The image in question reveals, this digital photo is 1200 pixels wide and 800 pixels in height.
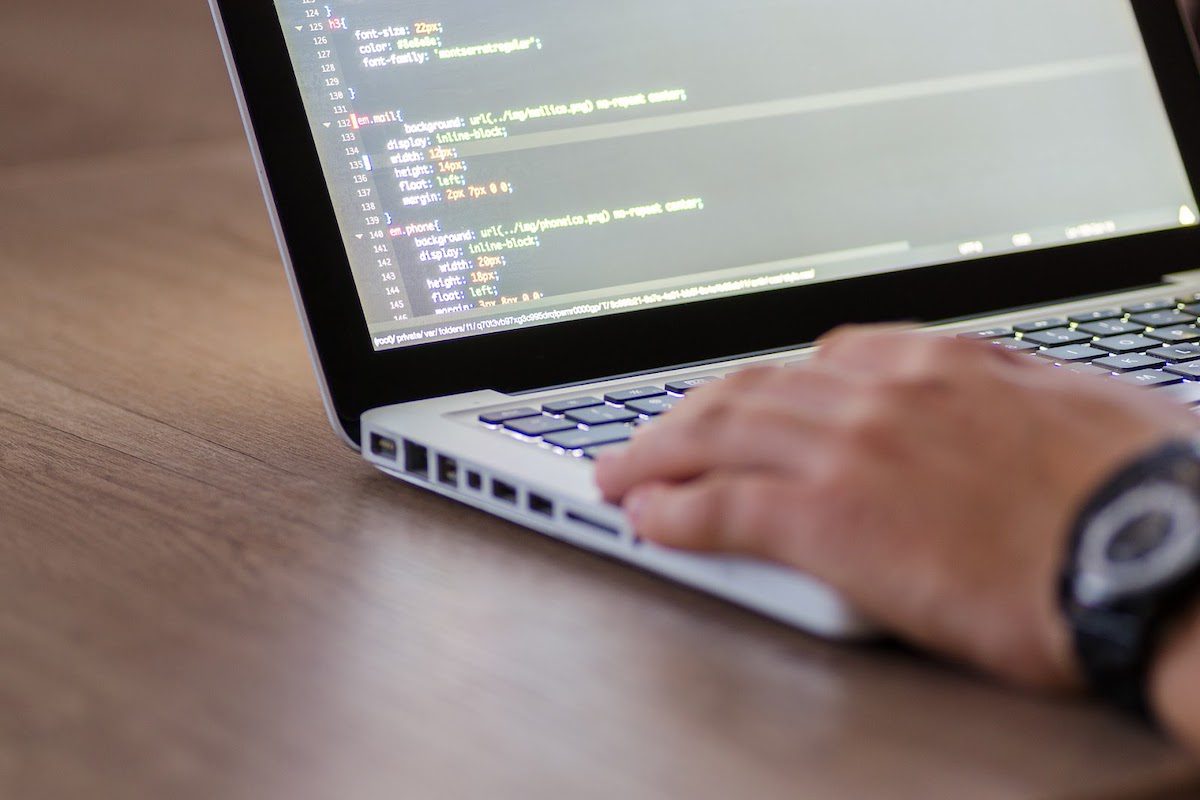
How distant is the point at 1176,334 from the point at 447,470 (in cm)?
42

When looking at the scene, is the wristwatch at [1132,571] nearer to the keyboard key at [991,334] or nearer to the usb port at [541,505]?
the usb port at [541,505]

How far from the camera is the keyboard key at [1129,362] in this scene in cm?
69

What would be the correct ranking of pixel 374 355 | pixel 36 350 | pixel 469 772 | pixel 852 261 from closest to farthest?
pixel 469 772 < pixel 374 355 < pixel 852 261 < pixel 36 350

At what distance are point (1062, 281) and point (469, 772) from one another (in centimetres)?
56

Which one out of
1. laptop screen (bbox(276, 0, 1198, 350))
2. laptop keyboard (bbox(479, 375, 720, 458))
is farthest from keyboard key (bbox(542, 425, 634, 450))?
laptop screen (bbox(276, 0, 1198, 350))

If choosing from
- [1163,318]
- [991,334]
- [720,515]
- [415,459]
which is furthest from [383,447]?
[1163,318]

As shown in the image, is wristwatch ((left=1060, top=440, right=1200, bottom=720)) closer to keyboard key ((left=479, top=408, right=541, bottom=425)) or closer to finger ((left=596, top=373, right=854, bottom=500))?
finger ((left=596, top=373, right=854, bottom=500))

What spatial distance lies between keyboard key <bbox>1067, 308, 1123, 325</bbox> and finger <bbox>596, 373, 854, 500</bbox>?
344 millimetres

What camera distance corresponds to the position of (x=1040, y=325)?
77 centimetres

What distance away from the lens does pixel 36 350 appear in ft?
3.00

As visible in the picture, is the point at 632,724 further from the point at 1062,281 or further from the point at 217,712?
the point at 1062,281

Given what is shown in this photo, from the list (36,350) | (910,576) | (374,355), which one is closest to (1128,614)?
(910,576)

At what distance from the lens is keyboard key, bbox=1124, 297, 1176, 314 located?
79 cm

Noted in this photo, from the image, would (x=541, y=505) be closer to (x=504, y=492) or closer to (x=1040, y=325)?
(x=504, y=492)
